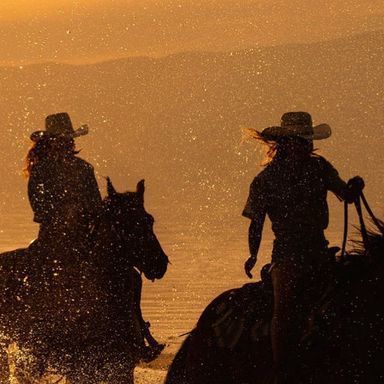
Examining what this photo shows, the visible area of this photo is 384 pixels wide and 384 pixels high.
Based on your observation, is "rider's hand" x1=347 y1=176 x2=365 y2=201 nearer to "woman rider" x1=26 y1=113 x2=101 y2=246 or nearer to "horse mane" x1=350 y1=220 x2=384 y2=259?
"horse mane" x1=350 y1=220 x2=384 y2=259

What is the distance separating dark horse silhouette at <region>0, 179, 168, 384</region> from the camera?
1271cm

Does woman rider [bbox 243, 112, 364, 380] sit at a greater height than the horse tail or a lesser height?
greater

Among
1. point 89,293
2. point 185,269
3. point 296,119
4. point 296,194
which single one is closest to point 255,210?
point 296,194

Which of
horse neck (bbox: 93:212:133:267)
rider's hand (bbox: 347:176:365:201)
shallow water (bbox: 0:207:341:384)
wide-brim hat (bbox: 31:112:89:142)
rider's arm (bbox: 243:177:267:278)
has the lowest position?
shallow water (bbox: 0:207:341:384)

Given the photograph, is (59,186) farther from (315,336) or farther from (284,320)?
(315,336)

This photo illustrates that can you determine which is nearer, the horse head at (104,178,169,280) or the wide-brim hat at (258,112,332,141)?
the wide-brim hat at (258,112,332,141)

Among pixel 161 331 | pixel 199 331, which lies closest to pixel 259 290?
pixel 199 331

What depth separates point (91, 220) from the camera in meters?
13.1

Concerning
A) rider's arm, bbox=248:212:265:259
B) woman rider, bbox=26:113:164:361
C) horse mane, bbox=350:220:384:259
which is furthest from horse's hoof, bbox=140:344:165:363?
horse mane, bbox=350:220:384:259

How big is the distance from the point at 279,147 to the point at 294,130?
0.16m

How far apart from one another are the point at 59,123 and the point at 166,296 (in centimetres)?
2446

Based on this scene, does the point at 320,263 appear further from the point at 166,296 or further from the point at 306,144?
the point at 166,296

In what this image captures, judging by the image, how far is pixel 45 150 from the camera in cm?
1479

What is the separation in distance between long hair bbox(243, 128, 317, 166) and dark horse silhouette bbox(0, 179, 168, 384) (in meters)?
2.21
